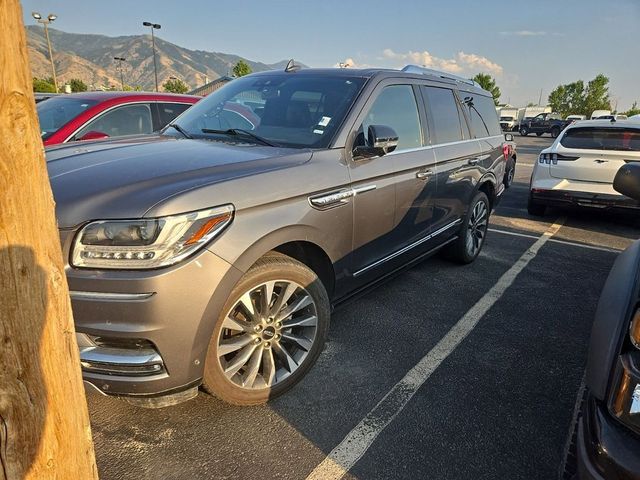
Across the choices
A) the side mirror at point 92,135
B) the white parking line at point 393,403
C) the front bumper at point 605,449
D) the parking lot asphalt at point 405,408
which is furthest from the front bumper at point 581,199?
the side mirror at point 92,135

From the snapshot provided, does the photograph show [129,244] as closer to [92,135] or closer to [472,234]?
[92,135]

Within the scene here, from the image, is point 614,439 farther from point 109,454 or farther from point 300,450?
point 109,454

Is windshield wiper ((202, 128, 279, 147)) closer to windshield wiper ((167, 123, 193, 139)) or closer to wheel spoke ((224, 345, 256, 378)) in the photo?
windshield wiper ((167, 123, 193, 139))

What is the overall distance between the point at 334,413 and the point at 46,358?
5.40 feet

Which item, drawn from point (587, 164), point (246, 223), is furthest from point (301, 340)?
point (587, 164)

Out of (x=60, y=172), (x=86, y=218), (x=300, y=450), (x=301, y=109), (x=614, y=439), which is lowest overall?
(x=300, y=450)

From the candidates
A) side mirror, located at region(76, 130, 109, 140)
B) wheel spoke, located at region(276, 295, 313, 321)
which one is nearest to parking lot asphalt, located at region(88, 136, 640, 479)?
wheel spoke, located at region(276, 295, 313, 321)

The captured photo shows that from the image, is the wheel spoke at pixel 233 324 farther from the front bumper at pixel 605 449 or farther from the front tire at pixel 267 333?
the front bumper at pixel 605 449

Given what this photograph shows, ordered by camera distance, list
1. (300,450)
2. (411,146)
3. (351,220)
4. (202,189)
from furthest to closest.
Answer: (411,146) → (351,220) → (300,450) → (202,189)

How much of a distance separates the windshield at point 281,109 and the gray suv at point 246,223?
14 mm

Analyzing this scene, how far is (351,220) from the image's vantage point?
2.77 meters

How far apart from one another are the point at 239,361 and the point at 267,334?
0.68ft

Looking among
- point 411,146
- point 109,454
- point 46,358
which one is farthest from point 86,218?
point 411,146

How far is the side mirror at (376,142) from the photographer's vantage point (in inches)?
110
